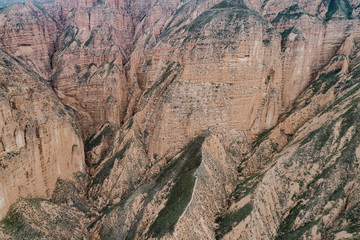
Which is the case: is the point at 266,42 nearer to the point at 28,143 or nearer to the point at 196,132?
the point at 196,132

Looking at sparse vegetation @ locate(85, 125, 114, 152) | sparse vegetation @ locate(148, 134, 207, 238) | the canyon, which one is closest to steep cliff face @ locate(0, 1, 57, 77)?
the canyon

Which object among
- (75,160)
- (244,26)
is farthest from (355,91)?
(75,160)

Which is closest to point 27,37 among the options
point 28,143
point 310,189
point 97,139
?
point 97,139

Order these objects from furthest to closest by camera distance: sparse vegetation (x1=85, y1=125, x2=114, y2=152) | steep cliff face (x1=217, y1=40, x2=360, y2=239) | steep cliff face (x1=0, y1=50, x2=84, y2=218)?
sparse vegetation (x1=85, y1=125, x2=114, y2=152) → steep cliff face (x1=217, y1=40, x2=360, y2=239) → steep cliff face (x1=0, y1=50, x2=84, y2=218)

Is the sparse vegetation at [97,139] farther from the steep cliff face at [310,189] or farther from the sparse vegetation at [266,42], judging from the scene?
the sparse vegetation at [266,42]

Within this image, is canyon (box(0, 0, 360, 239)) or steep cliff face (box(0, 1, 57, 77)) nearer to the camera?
canyon (box(0, 0, 360, 239))

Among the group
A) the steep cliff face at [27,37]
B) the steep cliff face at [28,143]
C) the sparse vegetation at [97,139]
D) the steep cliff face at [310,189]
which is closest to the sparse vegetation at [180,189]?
the steep cliff face at [310,189]

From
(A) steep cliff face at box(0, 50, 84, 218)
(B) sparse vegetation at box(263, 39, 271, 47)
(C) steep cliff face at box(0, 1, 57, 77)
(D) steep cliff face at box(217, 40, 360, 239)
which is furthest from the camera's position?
(C) steep cliff face at box(0, 1, 57, 77)

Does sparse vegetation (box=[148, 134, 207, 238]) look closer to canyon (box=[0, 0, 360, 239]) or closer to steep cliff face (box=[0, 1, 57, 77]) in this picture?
canyon (box=[0, 0, 360, 239])
